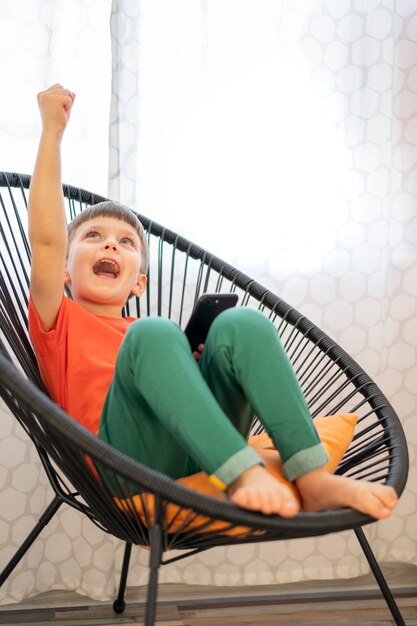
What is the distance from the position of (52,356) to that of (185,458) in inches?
11.9

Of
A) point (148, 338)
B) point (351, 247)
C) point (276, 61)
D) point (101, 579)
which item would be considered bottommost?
point (101, 579)

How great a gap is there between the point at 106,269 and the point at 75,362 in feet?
0.68

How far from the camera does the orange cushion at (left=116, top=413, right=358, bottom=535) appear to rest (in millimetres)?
850

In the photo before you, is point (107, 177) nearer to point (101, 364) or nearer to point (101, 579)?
point (101, 364)

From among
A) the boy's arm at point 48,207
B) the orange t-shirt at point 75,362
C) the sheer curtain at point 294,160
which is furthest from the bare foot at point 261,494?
the sheer curtain at point 294,160

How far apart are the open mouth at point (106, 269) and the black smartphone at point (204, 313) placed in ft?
0.91

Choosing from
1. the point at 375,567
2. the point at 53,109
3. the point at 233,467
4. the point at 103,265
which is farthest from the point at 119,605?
the point at 53,109

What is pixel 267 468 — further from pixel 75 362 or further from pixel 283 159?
pixel 283 159

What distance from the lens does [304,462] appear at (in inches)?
36.3

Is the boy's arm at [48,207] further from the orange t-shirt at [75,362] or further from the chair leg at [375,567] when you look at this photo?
the chair leg at [375,567]

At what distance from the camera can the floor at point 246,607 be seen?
5.08ft

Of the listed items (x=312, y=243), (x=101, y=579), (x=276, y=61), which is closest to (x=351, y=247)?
(x=312, y=243)

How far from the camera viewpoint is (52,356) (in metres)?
1.17

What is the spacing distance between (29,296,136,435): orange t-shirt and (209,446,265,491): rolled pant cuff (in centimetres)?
36
